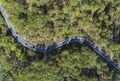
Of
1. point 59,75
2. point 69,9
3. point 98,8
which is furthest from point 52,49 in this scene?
point 98,8

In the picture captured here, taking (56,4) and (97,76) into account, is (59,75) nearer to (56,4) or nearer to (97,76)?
(97,76)

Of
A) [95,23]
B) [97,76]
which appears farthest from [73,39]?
[97,76]

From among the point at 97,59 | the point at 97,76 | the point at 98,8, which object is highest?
the point at 98,8

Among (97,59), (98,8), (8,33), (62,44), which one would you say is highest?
(98,8)

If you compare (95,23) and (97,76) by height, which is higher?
(95,23)

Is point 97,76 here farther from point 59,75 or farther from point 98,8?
point 98,8

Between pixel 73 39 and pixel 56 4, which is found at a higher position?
pixel 56 4

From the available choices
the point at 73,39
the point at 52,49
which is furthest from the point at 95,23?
the point at 52,49
